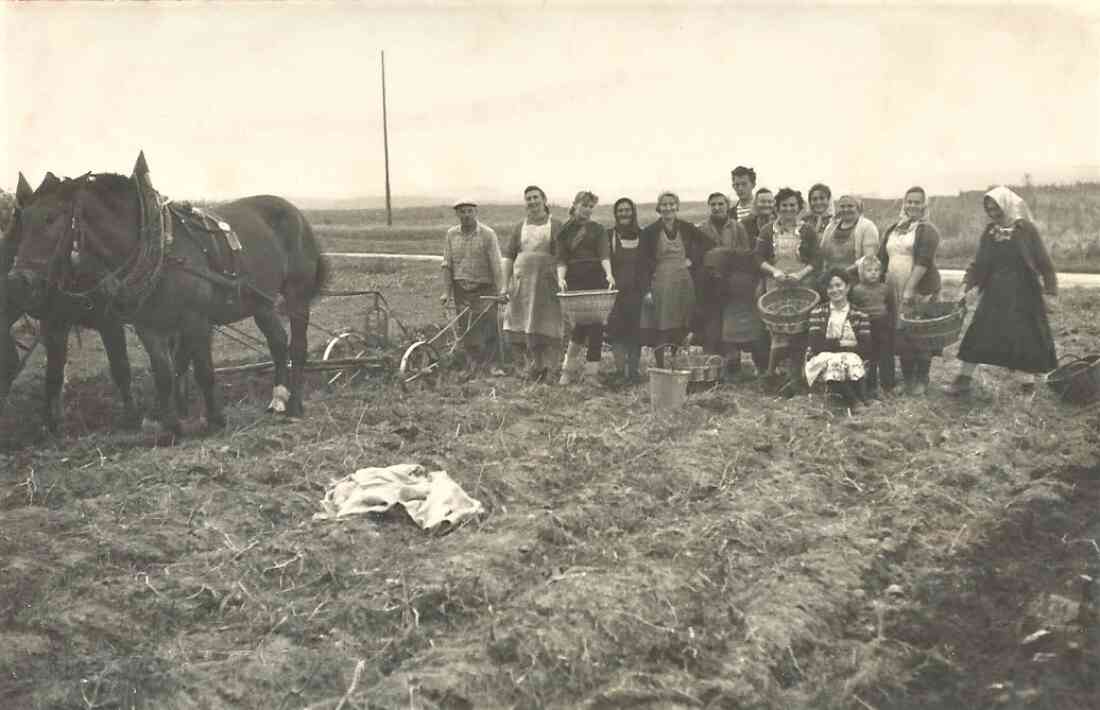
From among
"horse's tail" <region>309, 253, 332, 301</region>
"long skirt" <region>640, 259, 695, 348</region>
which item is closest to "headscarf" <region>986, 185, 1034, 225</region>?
"long skirt" <region>640, 259, 695, 348</region>

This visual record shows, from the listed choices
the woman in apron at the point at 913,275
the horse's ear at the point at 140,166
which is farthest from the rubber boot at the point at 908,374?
the horse's ear at the point at 140,166

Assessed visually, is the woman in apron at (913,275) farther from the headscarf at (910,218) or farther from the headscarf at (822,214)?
the headscarf at (822,214)

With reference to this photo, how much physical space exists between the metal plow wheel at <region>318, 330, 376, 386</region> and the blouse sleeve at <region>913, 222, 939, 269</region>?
4.76m

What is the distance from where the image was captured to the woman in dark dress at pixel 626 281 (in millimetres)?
8641

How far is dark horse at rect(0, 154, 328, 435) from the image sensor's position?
636 centimetres

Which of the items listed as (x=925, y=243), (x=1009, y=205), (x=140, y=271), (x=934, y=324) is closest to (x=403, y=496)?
(x=140, y=271)

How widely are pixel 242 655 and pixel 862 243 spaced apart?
5991mm

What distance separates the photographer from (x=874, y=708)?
3443 millimetres

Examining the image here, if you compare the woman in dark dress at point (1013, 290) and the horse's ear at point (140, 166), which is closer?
the horse's ear at point (140, 166)

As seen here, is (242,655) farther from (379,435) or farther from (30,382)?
(30,382)

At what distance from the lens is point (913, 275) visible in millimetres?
7836

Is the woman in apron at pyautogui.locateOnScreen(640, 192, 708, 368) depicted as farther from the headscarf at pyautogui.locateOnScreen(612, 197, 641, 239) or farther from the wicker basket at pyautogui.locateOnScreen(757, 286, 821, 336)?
the wicker basket at pyautogui.locateOnScreen(757, 286, 821, 336)

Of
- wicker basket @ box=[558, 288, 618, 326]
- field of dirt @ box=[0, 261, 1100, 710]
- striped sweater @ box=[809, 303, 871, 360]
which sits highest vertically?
wicker basket @ box=[558, 288, 618, 326]

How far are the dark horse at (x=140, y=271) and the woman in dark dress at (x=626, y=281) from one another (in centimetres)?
298
